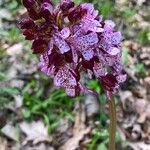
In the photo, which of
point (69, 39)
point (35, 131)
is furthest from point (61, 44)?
point (35, 131)

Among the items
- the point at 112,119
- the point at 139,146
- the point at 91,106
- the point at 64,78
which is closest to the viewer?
the point at 64,78

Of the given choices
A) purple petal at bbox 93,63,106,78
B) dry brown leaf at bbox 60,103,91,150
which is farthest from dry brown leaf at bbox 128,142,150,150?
purple petal at bbox 93,63,106,78

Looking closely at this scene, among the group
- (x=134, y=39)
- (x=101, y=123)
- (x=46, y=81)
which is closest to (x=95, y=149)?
(x=101, y=123)

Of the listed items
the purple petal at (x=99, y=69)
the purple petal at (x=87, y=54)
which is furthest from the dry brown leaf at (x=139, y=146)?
A: the purple petal at (x=87, y=54)

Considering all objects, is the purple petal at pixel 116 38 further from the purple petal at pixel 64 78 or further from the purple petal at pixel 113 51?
the purple petal at pixel 64 78

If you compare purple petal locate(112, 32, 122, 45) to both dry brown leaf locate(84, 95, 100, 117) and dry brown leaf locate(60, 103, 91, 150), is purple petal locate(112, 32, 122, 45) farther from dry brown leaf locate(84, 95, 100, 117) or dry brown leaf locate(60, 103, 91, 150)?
dry brown leaf locate(84, 95, 100, 117)

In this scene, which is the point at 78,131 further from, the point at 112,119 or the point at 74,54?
the point at 74,54

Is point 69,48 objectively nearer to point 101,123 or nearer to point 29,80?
point 101,123

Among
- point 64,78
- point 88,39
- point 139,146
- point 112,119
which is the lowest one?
point 139,146
